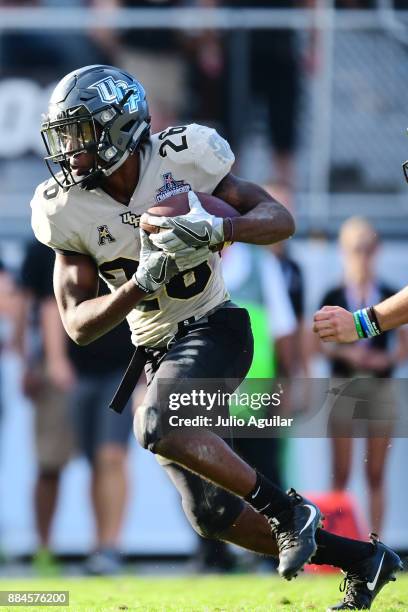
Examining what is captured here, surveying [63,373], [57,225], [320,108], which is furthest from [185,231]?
[320,108]

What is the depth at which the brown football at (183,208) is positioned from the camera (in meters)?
4.10

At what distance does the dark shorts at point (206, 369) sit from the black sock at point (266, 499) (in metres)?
0.21

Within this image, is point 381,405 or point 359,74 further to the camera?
point 359,74

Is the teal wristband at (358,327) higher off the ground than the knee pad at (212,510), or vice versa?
the teal wristband at (358,327)

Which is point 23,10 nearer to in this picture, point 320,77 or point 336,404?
point 320,77

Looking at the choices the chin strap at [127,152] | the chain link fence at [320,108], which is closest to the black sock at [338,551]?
the chin strap at [127,152]

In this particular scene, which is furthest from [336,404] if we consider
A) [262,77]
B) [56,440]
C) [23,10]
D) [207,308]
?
[23,10]

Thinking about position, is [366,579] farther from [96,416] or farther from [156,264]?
[96,416]

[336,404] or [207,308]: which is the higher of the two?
[207,308]

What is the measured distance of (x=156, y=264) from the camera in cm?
402

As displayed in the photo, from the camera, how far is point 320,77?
7.64 meters

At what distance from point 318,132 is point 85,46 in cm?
160

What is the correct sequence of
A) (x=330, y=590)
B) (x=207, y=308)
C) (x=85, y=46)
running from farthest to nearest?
(x=85, y=46) < (x=330, y=590) < (x=207, y=308)

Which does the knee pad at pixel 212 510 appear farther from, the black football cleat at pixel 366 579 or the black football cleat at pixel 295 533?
the black football cleat at pixel 366 579
